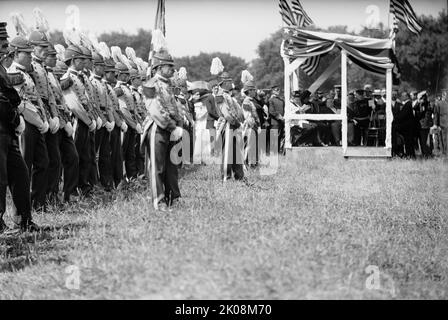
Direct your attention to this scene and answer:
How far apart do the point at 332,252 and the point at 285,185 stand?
586 cm

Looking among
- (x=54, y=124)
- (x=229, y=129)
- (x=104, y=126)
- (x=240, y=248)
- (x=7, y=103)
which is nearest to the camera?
(x=240, y=248)

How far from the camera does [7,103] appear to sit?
8.28 m

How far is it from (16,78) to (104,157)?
3.71 meters

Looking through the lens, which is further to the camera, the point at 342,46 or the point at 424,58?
the point at 424,58

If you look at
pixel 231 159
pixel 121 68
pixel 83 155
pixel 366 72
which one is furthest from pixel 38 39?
pixel 366 72

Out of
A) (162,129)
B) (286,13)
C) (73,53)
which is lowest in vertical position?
(162,129)

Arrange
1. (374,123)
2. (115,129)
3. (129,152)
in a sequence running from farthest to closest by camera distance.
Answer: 1. (374,123)
2. (129,152)
3. (115,129)

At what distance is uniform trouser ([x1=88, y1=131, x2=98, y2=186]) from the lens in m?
11.8

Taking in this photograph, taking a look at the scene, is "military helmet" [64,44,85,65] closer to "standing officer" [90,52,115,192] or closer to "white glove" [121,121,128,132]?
"standing officer" [90,52,115,192]

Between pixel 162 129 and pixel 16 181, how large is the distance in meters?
→ 1.92

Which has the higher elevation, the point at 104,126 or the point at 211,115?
the point at 211,115

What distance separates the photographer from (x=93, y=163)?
39.4ft

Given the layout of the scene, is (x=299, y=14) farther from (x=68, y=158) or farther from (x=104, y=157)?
(x=68, y=158)
